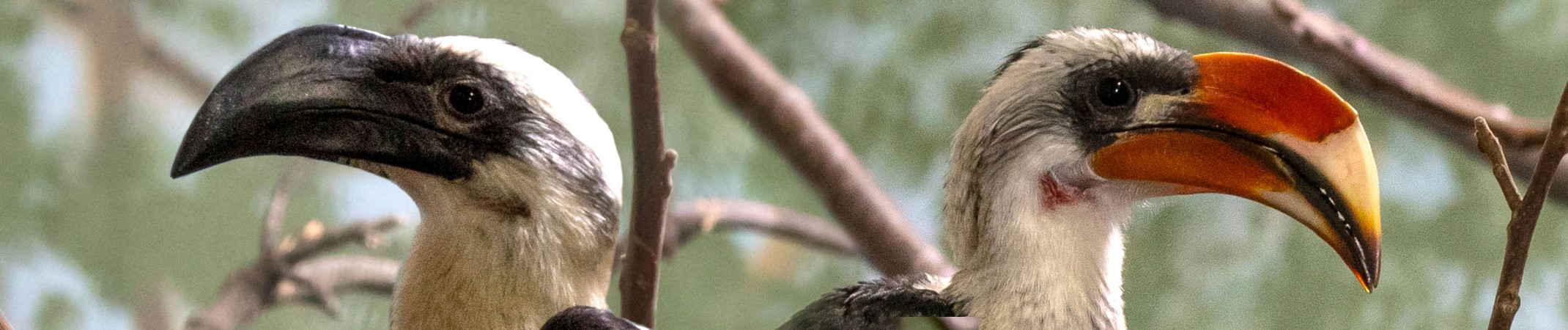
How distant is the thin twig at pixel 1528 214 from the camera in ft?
2.56

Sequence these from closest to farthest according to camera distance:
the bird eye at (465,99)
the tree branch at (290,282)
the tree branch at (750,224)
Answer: the bird eye at (465,99)
the tree branch at (750,224)
the tree branch at (290,282)

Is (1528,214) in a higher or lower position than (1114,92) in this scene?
lower

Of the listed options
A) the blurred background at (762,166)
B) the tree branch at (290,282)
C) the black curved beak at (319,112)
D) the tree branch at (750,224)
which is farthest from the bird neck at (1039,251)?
the tree branch at (290,282)

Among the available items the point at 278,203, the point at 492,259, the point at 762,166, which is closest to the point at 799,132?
the point at 762,166

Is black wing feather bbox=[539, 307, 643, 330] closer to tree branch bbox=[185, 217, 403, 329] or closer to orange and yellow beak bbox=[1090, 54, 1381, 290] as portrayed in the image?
orange and yellow beak bbox=[1090, 54, 1381, 290]

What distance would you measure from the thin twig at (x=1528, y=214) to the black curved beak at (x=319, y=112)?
73 centimetres

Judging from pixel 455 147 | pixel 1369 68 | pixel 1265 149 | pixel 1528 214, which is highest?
pixel 1369 68

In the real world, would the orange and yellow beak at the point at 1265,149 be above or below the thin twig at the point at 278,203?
below

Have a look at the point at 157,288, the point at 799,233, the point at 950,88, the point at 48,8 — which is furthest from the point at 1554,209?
the point at 48,8

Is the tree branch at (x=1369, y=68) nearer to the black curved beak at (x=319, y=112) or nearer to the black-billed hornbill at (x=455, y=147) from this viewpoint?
the black-billed hornbill at (x=455, y=147)

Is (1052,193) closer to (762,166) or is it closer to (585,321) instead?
(585,321)

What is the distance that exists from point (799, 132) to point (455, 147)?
1.94 feet

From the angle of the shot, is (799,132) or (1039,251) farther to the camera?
(799,132)

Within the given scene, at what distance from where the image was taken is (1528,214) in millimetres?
783
